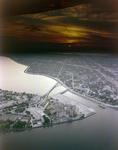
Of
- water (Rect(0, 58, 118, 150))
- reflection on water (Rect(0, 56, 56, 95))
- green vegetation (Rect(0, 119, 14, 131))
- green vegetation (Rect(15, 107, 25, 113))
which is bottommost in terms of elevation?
water (Rect(0, 58, 118, 150))

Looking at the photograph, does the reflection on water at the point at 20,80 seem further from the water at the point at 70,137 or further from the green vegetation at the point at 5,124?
the water at the point at 70,137

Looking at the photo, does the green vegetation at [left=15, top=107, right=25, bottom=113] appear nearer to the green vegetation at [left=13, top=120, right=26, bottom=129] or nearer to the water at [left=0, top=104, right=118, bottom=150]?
the green vegetation at [left=13, top=120, right=26, bottom=129]

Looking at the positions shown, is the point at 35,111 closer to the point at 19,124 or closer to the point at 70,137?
the point at 19,124

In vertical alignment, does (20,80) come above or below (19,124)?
above

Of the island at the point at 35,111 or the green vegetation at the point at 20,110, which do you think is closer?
the island at the point at 35,111

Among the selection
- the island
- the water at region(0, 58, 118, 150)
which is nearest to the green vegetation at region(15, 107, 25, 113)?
the island

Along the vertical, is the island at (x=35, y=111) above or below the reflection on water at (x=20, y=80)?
below

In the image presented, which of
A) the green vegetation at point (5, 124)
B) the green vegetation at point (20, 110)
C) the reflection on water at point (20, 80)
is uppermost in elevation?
the reflection on water at point (20, 80)

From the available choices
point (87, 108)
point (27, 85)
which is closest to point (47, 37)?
point (27, 85)

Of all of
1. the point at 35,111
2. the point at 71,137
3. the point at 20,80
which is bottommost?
the point at 71,137

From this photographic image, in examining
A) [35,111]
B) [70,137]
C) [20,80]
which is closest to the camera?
[70,137]

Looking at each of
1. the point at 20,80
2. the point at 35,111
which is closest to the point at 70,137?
the point at 35,111

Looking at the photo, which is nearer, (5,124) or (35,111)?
(5,124)

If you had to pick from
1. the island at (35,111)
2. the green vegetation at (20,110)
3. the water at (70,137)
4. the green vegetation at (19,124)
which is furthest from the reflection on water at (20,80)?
the water at (70,137)
